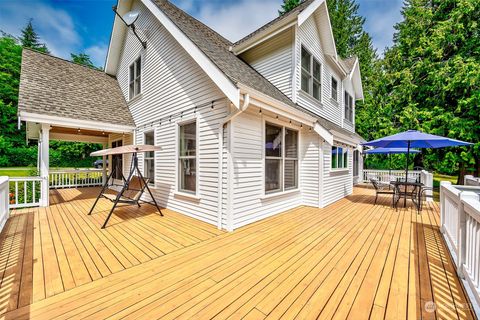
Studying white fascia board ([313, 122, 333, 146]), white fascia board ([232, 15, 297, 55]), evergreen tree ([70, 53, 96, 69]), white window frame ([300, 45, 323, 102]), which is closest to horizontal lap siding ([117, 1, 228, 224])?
white fascia board ([232, 15, 297, 55])

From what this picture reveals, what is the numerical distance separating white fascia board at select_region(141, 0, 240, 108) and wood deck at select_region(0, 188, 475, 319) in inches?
110

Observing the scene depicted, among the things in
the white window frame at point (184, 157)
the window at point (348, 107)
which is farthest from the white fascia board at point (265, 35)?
the window at point (348, 107)

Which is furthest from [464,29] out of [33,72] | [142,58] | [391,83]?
[33,72]

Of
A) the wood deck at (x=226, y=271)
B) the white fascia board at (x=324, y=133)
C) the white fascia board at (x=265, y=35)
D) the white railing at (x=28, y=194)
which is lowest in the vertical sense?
the wood deck at (x=226, y=271)

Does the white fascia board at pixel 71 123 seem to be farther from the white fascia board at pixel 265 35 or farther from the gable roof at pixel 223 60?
the white fascia board at pixel 265 35

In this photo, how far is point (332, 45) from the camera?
311 inches

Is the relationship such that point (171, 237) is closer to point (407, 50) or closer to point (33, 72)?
point (33, 72)

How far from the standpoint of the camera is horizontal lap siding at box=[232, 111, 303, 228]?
443 cm

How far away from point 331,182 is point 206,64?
18.5 ft

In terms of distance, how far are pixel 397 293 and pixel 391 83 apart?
15.6 metres

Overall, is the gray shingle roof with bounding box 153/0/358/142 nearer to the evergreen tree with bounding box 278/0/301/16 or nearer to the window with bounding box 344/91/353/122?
the window with bounding box 344/91/353/122

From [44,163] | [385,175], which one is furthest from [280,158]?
[385,175]

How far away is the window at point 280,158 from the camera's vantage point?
538 centimetres

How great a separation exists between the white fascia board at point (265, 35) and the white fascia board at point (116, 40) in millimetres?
4909
